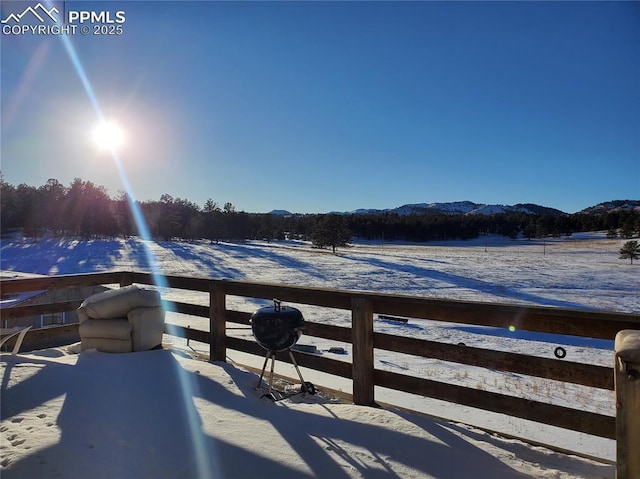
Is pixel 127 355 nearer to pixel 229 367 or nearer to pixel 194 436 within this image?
pixel 229 367

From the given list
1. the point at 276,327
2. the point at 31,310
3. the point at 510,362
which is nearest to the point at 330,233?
the point at 31,310

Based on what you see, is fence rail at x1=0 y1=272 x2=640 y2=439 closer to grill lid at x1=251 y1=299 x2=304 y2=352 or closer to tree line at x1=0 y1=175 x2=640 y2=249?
grill lid at x1=251 y1=299 x2=304 y2=352

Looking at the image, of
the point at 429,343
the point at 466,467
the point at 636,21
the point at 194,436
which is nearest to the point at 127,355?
the point at 194,436

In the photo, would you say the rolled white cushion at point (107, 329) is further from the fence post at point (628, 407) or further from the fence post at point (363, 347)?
the fence post at point (628, 407)

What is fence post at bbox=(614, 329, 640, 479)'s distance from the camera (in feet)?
5.29

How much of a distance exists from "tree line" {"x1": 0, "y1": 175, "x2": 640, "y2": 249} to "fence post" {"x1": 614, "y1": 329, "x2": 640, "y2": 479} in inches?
1751

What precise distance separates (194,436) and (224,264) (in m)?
30.3

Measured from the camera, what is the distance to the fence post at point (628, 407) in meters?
1.61

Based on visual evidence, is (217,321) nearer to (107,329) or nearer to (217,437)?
(107,329)

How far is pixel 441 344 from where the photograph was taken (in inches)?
121

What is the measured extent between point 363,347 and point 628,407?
6.42 feet

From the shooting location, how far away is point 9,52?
17.9 ft

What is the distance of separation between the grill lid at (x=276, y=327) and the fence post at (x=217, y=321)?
107 cm

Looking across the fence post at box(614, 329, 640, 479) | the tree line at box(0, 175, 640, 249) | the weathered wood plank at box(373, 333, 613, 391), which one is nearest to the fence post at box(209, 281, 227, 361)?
the weathered wood plank at box(373, 333, 613, 391)
